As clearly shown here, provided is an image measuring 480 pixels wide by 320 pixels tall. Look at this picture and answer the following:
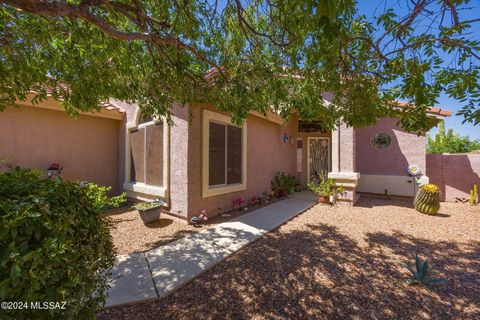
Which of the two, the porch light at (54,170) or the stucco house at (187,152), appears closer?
the stucco house at (187,152)

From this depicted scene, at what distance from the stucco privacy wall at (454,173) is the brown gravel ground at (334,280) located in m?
3.92

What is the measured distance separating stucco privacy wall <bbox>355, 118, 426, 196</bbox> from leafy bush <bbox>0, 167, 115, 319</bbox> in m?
11.0

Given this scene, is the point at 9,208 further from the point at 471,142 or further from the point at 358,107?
the point at 471,142

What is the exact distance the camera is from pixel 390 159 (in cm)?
942

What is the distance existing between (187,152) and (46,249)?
444 cm

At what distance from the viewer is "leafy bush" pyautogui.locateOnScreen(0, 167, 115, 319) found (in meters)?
1.28

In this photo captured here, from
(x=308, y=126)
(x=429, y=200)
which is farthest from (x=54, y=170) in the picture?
(x=429, y=200)

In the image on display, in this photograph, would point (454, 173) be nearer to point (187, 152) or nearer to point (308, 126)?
point (308, 126)

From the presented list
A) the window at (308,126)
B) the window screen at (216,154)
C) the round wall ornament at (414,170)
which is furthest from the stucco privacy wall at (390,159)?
the window screen at (216,154)

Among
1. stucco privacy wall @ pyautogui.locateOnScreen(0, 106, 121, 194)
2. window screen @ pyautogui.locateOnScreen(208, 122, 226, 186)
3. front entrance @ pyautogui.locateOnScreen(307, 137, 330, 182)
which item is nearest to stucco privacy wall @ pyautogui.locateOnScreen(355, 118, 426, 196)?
front entrance @ pyautogui.locateOnScreen(307, 137, 330, 182)

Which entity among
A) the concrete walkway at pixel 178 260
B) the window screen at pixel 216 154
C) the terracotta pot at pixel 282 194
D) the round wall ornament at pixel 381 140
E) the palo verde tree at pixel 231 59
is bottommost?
the concrete walkway at pixel 178 260

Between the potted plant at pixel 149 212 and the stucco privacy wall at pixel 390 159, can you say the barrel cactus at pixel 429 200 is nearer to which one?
the stucco privacy wall at pixel 390 159

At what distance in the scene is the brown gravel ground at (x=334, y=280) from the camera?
2559mm

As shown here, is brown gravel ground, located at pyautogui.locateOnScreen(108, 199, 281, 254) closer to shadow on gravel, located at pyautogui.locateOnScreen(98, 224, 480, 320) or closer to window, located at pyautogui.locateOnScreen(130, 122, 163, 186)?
window, located at pyautogui.locateOnScreen(130, 122, 163, 186)
